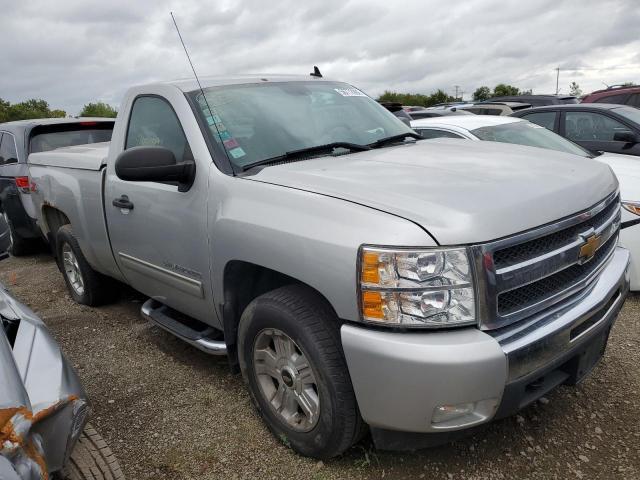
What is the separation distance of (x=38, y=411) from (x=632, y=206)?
13.6ft

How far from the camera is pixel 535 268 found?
6.90ft

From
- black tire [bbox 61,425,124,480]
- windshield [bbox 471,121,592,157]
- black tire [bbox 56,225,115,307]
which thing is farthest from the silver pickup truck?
windshield [bbox 471,121,592,157]

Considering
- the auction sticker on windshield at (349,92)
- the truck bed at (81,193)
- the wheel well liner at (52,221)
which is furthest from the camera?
the wheel well liner at (52,221)

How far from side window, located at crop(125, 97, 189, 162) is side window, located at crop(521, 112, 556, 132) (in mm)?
5285

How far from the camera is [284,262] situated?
7.50 feet

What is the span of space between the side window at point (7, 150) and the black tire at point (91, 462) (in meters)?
5.17

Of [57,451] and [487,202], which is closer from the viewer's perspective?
[57,451]

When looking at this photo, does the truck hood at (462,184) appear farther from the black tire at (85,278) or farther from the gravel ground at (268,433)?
the black tire at (85,278)

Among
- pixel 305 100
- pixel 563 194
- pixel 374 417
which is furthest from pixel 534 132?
pixel 374 417

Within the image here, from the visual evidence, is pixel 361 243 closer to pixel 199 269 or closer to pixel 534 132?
pixel 199 269

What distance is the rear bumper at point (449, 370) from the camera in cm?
191

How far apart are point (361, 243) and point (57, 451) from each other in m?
1.24

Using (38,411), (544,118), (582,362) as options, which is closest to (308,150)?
(582,362)

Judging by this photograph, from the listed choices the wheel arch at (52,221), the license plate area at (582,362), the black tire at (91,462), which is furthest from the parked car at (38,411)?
the wheel arch at (52,221)
